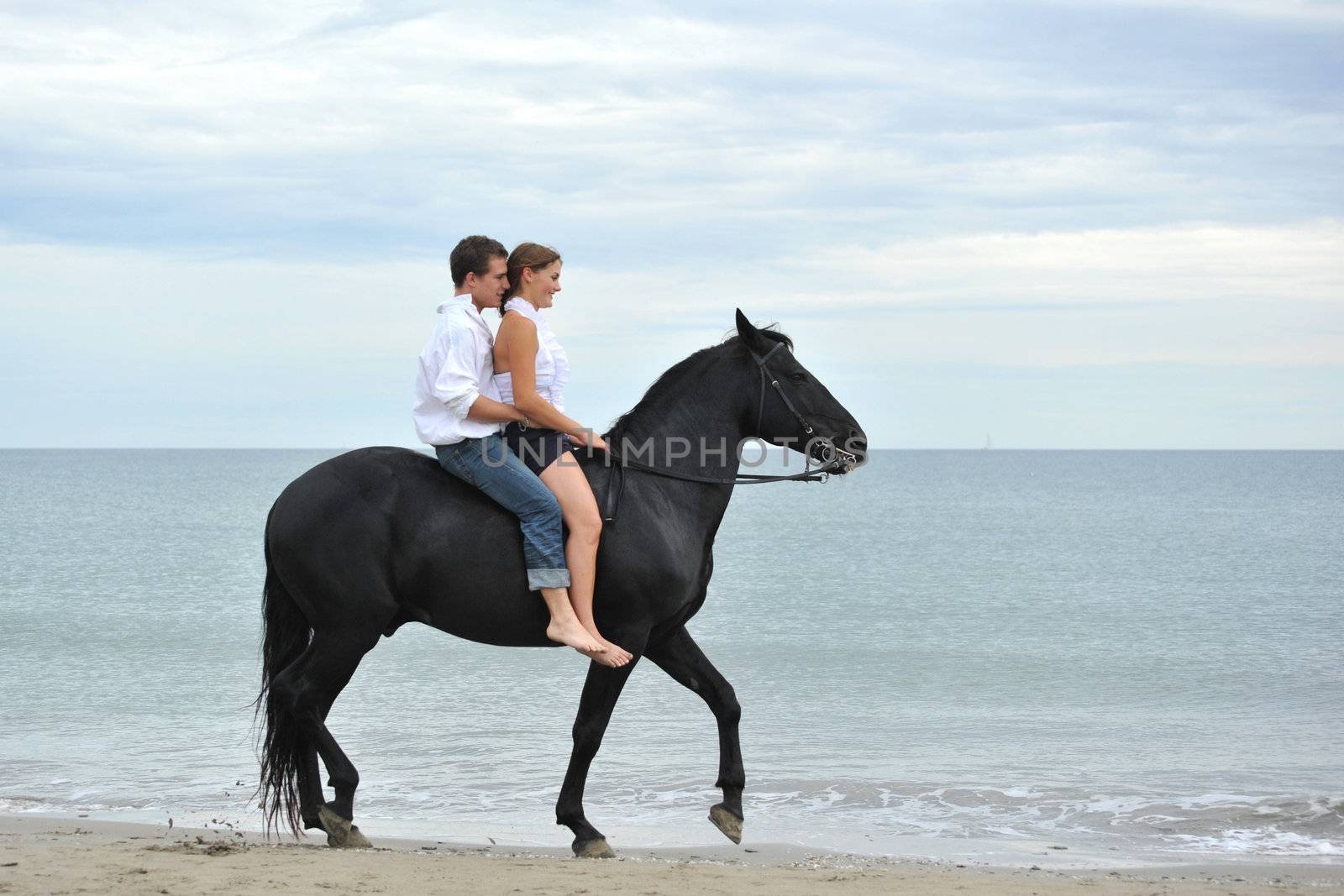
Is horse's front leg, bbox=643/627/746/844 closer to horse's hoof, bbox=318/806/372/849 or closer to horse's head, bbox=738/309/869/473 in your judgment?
horse's head, bbox=738/309/869/473

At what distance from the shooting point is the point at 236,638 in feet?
62.3

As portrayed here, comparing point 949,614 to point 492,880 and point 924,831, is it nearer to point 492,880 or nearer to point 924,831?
point 924,831

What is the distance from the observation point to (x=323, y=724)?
19.8 feet

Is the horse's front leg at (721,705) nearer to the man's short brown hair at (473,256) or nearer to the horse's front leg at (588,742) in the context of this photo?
the horse's front leg at (588,742)

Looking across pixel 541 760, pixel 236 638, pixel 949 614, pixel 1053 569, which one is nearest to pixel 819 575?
pixel 1053 569

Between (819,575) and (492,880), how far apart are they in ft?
90.1

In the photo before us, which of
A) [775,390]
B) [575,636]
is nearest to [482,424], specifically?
[575,636]

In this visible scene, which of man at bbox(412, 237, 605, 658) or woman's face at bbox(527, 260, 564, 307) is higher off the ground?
woman's face at bbox(527, 260, 564, 307)

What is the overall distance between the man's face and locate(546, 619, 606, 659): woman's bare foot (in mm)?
1483

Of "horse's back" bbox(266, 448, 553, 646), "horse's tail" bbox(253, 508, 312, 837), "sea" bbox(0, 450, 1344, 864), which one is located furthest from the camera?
"sea" bbox(0, 450, 1344, 864)

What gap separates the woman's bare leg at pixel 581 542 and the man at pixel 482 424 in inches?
1.9

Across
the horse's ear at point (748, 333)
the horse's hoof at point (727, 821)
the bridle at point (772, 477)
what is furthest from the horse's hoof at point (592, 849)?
the horse's ear at point (748, 333)

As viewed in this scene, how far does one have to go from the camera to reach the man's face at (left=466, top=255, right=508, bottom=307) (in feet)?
19.5

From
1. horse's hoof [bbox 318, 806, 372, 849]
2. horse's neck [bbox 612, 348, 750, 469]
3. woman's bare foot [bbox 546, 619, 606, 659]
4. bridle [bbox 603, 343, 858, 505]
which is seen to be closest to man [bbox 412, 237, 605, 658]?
woman's bare foot [bbox 546, 619, 606, 659]
